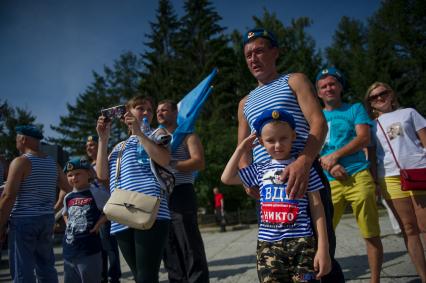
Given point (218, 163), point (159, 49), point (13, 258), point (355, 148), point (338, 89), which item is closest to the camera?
point (355, 148)

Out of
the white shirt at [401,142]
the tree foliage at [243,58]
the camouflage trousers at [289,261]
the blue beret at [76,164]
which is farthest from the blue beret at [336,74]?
the tree foliage at [243,58]

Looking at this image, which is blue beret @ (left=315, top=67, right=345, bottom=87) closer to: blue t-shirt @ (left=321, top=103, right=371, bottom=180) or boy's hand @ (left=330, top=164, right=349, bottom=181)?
blue t-shirt @ (left=321, top=103, right=371, bottom=180)

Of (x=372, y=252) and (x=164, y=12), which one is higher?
(x=164, y=12)

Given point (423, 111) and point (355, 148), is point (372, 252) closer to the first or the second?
point (355, 148)

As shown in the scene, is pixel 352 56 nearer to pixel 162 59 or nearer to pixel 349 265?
pixel 162 59

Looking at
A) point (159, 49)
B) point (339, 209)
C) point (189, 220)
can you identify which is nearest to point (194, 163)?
point (189, 220)

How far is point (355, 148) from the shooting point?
345 centimetres

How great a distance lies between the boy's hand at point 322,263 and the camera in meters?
1.97

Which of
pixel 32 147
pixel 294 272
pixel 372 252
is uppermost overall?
pixel 32 147

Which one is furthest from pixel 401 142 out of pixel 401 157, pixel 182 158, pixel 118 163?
pixel 118 163

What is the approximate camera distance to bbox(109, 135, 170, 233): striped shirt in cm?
277

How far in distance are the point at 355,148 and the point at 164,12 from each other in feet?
142

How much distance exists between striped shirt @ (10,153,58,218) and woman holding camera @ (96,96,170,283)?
1.81 meters

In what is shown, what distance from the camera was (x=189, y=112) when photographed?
4363 mm
